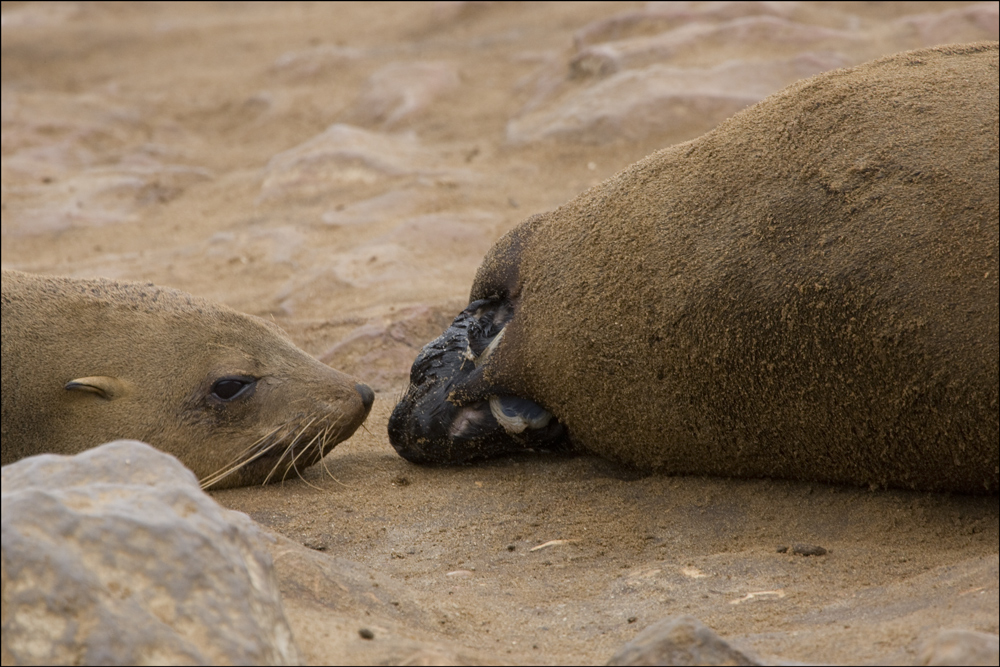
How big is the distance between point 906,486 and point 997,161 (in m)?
1.04

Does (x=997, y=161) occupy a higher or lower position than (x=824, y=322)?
higher

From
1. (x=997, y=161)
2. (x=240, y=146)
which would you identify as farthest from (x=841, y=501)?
(x=240, y=146)

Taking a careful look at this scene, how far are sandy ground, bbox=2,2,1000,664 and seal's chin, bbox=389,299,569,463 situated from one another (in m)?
0.11

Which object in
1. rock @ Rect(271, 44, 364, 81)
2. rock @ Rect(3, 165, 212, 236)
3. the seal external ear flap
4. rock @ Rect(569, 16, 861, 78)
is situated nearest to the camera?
the seal external ear flap

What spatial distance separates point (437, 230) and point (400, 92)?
13.3ft

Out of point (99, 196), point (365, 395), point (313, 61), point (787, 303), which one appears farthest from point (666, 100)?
point (787, 303)

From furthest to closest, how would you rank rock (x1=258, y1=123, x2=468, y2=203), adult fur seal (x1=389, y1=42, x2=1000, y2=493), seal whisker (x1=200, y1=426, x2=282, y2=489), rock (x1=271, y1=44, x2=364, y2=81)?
rock (x1=271, y1=44, x2=364, y2=81) → rock (x1=258, y1=123, x2=468, y2=203) → seal whisker (x1=200, y1=426, x2=282, y2=489) → adult fur seal (x1=389, y1=42, x2=1000, y2=493)

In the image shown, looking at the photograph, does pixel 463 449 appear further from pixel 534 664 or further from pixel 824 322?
pixel 534 664

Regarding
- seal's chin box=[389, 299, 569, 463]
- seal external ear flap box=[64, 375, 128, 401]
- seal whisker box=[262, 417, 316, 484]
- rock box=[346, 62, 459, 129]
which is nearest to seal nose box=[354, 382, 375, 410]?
seal's chin box=[389, 299, 569, 463]

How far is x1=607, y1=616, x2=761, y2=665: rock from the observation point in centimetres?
212

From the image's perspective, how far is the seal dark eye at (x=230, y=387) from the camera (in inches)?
172

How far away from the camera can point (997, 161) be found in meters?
3.04

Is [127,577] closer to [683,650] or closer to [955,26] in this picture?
[683,650]

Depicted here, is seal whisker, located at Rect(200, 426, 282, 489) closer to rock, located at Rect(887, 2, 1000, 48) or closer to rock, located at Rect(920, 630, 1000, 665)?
rock, located at Rect(920, 630, 1000, 665)
